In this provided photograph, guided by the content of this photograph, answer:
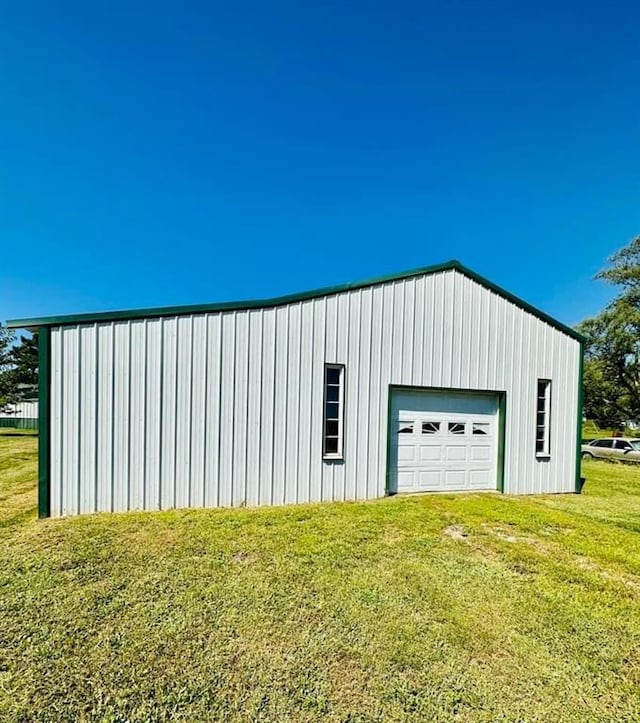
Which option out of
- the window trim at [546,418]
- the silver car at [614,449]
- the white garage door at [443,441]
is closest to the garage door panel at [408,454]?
the white garage door at [443,441]

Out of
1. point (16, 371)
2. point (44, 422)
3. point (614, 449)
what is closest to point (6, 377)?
point (16, 371)

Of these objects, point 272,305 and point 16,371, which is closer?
point 272,305

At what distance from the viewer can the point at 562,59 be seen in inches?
350

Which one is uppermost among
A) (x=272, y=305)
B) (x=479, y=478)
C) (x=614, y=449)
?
(x=272, y=305)

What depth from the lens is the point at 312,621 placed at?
305cm

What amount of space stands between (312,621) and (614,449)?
59.7ft

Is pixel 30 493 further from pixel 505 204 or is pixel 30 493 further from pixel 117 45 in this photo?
pixel 505 204

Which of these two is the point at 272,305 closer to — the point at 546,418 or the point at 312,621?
the point at 312,621

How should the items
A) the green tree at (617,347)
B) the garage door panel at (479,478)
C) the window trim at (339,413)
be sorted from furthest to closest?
the green tree at (617,347)
the garage door panel at (479,478)
the window trim at (339,413)

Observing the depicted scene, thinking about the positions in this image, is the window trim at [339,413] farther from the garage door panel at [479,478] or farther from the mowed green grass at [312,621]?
the garage door panel at [479,478]

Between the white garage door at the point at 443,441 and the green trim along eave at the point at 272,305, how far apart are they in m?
2.28

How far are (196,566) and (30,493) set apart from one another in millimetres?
5356

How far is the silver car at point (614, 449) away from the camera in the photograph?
1546cm

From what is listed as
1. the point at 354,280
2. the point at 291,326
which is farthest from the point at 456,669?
the point at 354,280
